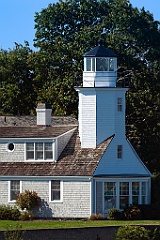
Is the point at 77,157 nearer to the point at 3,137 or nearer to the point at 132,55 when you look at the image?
the point at 3,137

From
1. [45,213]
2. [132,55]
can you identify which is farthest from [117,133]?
[132,55]

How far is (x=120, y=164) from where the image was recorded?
49.5 meters

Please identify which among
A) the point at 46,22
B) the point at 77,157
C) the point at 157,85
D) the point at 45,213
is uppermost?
the point at 46,22

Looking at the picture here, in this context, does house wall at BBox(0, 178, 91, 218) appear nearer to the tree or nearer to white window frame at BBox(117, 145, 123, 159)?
white window frame at BBox(117, 145, 123, 159)

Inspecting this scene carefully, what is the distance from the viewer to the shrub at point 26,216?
156 ft

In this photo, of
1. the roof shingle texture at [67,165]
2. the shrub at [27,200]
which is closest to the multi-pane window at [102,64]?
the roof shingle texture at [67,165]

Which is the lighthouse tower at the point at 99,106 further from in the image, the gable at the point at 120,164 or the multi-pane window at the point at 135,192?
the multi-pane window at the point at 135,192

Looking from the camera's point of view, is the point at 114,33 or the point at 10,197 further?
the point at 114,33

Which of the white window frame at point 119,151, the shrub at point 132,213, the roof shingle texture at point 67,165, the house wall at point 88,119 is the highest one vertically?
the house wall at point 88,119

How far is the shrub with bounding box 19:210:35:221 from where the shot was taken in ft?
156

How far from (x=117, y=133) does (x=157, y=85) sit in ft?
50.7

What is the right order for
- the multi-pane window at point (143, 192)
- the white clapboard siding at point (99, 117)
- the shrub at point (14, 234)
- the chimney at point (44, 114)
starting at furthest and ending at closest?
the chimney at point (44, 114), the white clapboard siding at point (99, 117), the multi-pane window at point (143, 192), the shrub at point (14, 234)

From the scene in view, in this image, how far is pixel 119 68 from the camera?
65.6 metres

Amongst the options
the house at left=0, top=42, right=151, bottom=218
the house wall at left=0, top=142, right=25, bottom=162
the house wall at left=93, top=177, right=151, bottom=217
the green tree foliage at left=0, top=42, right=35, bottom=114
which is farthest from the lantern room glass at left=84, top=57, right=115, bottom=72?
the green tree foliage at left=0, top=42, right=35, bottom=114
